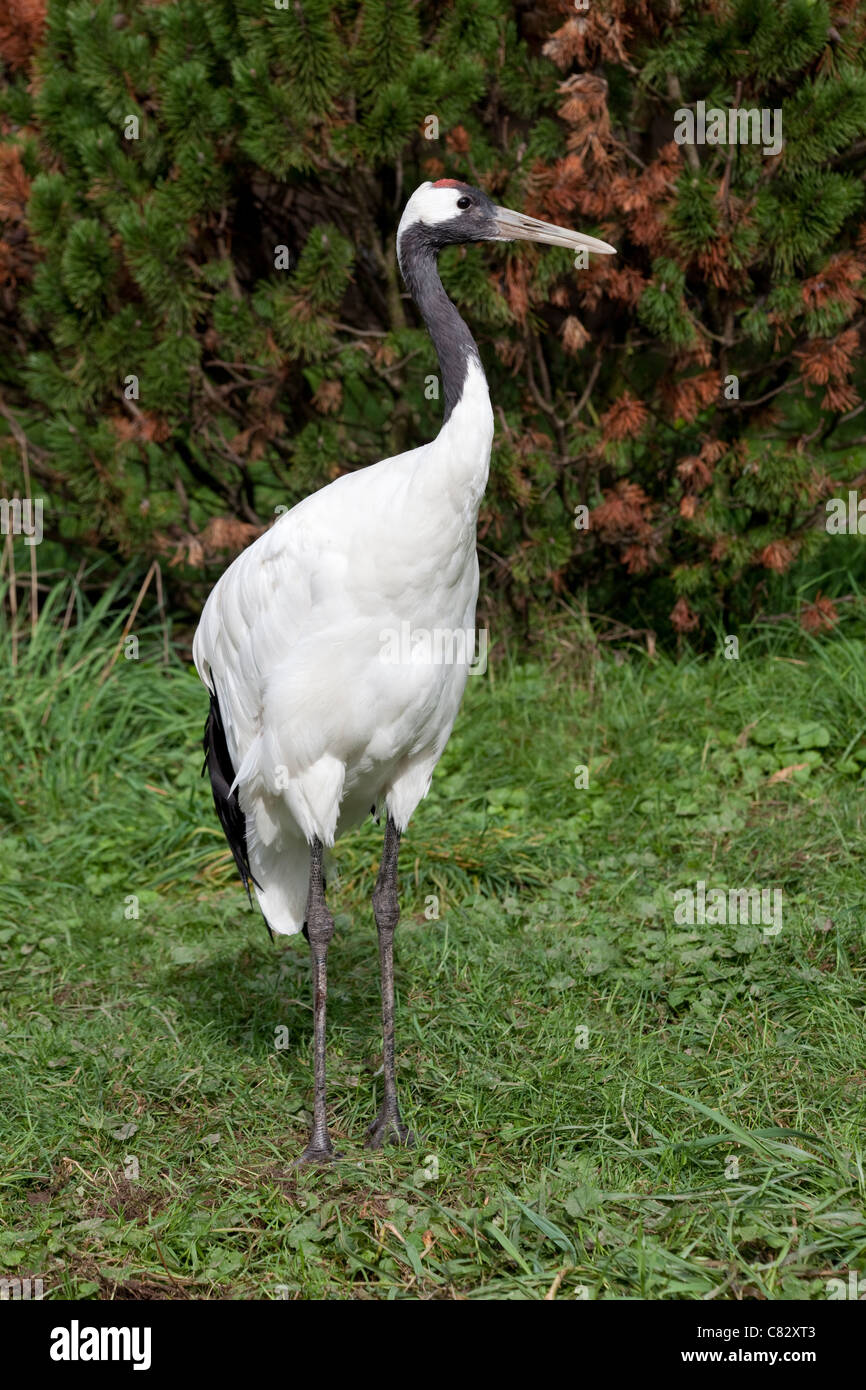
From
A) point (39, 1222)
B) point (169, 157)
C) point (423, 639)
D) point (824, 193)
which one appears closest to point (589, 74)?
point (824, 193)

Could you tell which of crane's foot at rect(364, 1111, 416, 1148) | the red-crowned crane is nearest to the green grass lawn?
crane's foot at rect(364, 1111, 416, 1148)

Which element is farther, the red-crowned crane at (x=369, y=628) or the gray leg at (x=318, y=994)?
the gray leg at (x=318, y=994)

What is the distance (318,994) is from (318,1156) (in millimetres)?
385

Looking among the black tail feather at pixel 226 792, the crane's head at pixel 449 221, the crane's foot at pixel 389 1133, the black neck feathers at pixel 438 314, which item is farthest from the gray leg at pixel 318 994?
the crane's head at pixel 449 221

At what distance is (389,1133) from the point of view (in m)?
3.40

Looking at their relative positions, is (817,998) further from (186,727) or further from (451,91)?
(451,91)

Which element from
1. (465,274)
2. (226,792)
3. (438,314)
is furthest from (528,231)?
(226,792)

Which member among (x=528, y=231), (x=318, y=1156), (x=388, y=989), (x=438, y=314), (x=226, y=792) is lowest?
(x=318, y=1156)

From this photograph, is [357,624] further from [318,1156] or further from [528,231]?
[318,1156]

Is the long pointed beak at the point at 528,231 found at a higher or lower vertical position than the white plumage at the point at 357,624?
higher

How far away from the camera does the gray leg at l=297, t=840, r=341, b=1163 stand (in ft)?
10.9

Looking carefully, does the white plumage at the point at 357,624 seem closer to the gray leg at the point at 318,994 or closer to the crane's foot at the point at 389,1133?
the gray leg at the point at 318,994

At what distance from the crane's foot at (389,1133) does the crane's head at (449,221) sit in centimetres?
205

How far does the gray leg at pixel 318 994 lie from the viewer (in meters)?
3.33
